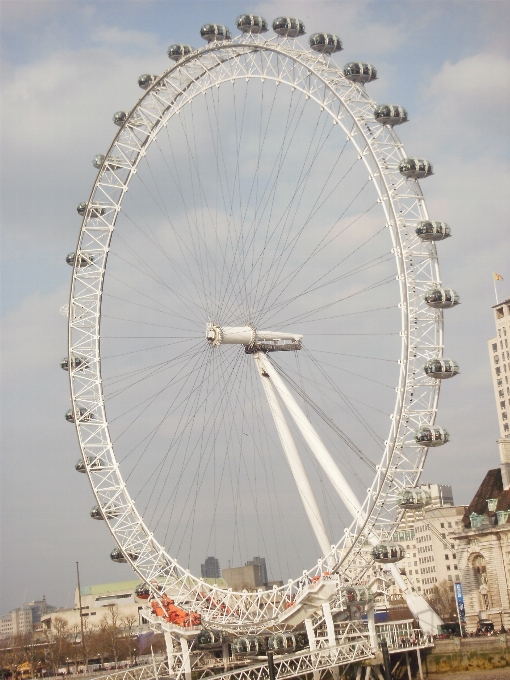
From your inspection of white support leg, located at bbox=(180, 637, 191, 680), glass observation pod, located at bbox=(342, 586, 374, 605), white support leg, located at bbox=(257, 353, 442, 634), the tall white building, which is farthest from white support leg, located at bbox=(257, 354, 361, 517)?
the tall white building

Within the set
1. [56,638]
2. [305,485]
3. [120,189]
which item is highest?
[120,189]

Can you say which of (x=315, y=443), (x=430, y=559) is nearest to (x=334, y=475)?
(x=315, y=443)

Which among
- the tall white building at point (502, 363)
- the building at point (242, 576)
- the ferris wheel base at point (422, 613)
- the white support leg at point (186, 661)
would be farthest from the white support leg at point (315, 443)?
the building at point (242, 576)

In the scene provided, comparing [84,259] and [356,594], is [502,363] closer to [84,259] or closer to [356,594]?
[84,259]

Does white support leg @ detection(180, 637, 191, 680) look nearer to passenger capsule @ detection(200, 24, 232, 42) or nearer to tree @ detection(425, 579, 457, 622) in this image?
passenger capsule @ detection(200, 24, 232, 42)

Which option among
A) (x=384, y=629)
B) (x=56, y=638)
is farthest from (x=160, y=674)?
(x=56, y=638)

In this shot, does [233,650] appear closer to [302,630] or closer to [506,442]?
[302,630]
